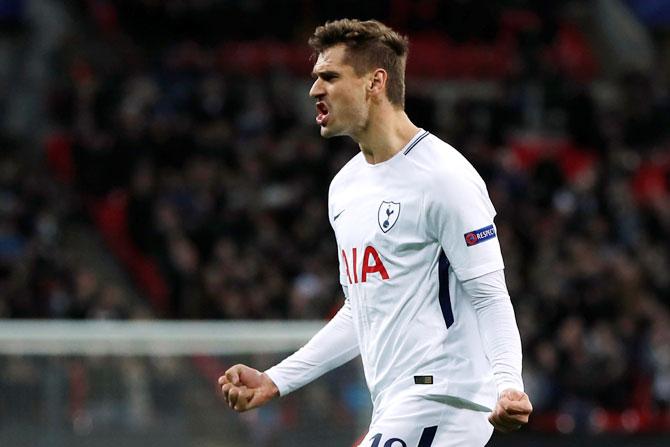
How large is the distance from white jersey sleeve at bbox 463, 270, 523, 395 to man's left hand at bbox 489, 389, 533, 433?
103mm

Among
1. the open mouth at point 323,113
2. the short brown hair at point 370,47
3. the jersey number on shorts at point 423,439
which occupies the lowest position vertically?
the jersey number on shorts at point 423,439

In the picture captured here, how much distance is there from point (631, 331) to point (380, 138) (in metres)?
8.14

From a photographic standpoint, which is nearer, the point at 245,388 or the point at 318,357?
the point at 245,388

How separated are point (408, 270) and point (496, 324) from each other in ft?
1.15

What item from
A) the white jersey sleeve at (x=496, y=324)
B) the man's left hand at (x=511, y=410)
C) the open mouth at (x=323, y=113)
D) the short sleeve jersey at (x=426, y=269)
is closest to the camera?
the man's left hand at (x=511, y=410)

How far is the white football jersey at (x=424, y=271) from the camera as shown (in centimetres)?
399

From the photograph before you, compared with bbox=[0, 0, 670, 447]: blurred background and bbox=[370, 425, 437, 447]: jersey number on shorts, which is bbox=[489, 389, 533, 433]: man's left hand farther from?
bbox=[0, 0, 670, 447]: blurred background

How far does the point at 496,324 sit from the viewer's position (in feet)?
12.9

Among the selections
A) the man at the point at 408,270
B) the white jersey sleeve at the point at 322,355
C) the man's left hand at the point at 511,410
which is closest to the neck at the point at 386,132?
the man at the point at 408,270

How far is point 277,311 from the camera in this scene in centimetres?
1149

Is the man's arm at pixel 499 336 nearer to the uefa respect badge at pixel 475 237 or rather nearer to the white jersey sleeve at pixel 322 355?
the uefa respect badge at pixel 475 237

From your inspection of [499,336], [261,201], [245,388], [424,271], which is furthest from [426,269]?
[261,201]

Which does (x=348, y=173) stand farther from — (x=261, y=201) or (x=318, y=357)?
(x=261, y=201)

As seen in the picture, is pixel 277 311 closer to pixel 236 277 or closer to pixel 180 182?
pixel 236 277
